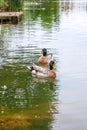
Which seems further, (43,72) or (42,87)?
(43,72)

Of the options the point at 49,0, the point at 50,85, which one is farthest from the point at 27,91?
the point at 49,0

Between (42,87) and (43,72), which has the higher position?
(43,72)

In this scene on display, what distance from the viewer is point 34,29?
183 ft

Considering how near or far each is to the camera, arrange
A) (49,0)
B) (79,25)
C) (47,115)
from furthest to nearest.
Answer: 1. (49,0)
2. (79,25)
3. (47,115)

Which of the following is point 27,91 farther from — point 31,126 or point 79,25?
point 79,25

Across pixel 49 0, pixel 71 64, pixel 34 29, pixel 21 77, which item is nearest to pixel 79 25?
pixel 34 29

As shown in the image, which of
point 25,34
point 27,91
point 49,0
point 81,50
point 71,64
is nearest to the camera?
point 27,91

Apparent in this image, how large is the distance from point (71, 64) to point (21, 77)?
575 centimetres

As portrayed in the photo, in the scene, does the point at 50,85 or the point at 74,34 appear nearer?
the point at 50,85

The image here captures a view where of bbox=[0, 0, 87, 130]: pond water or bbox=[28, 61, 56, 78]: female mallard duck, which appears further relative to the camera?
bbox=[28, 61, 56, 78]: female mallard duck

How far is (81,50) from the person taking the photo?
1528 inches

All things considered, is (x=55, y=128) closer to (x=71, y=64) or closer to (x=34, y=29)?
(x=71, y=64)

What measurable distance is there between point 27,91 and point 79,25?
39494 mm

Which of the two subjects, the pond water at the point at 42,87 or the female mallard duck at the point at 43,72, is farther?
the female mallard duck at the point at 43,72
